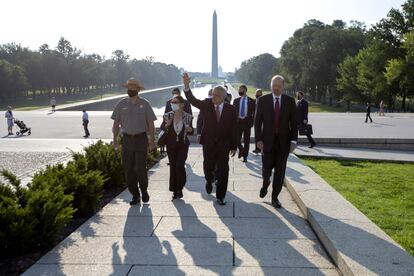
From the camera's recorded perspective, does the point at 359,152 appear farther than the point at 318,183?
Yes

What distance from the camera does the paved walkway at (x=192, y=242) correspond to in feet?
13.1

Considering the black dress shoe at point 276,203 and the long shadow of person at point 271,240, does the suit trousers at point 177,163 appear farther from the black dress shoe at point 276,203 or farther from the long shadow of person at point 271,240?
the black dress shoe at point 276,203

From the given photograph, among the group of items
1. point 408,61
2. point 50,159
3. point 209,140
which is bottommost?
point 50,159

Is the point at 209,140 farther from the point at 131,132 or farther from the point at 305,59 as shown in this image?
the point at 305,59

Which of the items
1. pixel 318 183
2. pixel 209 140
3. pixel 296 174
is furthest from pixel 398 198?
pixel 209 140

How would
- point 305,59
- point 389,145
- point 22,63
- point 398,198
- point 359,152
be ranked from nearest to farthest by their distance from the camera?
1. point 398,198
2. point 359,152
3. point 389,145
4. point 305,59
5. point 22,63

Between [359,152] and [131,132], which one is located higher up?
[131,132]

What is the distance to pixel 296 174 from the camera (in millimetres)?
7879

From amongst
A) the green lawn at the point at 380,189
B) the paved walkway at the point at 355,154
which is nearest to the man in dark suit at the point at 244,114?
the green lawn at the point at 380,189

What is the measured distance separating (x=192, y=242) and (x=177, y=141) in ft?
7.41

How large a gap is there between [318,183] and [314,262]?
10.2ft

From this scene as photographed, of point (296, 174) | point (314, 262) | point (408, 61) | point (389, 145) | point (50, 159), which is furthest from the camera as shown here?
point (408, 61)

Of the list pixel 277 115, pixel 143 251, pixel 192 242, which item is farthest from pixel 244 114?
pixel 143 251

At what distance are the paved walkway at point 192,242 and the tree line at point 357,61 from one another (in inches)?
1293
